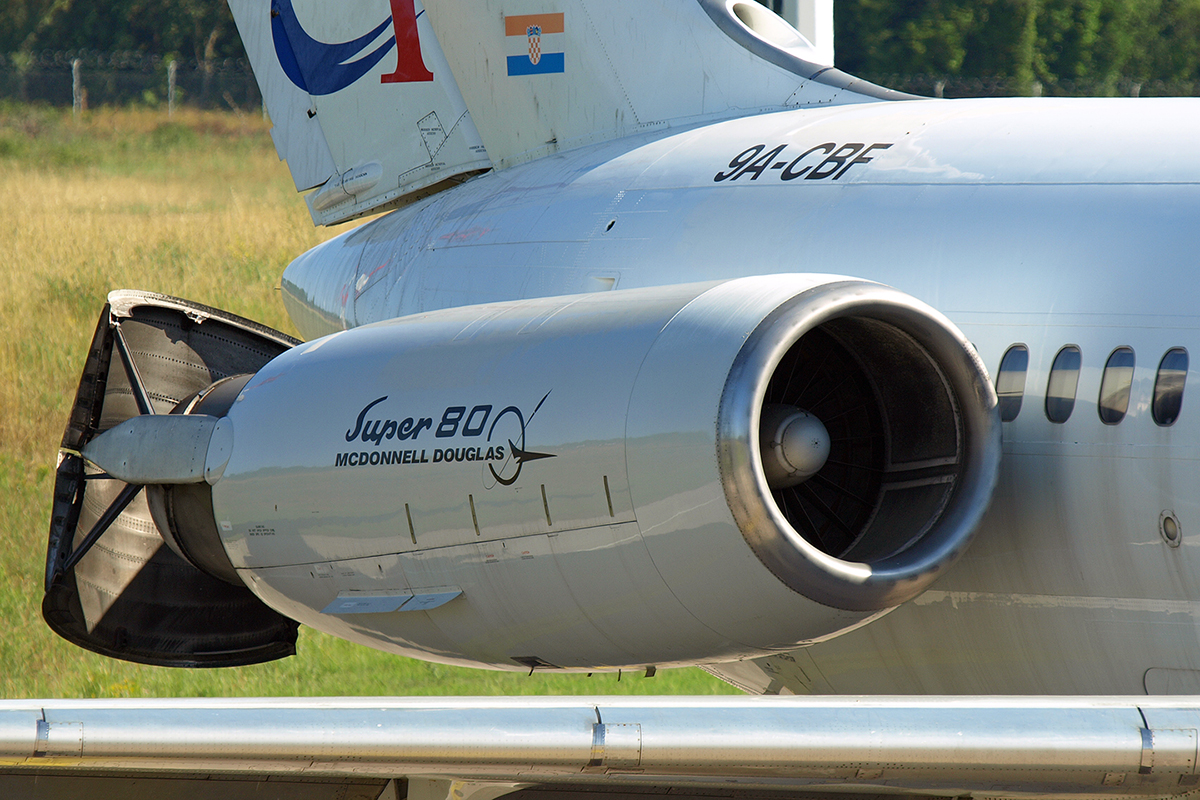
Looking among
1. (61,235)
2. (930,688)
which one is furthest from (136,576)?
(61,235)

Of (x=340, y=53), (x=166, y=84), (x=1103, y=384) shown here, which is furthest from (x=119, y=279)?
(x=166, y=84)

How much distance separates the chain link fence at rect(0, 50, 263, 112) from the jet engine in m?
20.4

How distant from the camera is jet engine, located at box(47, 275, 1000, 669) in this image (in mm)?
3611

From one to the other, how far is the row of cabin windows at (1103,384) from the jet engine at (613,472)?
0.53ft

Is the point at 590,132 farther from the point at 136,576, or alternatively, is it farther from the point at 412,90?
the point at 136,576

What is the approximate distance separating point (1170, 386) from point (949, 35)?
32.4 m

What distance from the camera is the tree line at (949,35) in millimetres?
34375

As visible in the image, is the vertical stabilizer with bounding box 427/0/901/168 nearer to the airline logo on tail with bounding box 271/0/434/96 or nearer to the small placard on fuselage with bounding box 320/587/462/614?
the airline logo on tail with bounding box 271/0/434/96

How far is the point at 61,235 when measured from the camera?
17250mm

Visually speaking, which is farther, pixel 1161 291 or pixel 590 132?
pixel 590 132

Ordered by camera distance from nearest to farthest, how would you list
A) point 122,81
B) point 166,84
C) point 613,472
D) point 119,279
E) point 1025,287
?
point 613,472 < point 1025,287 < point 119,279 < point 122,81 < point 166,84

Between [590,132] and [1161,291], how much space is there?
10.2 feet

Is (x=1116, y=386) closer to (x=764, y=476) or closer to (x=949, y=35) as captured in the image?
(x=764, y=476)

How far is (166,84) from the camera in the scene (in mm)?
32375
